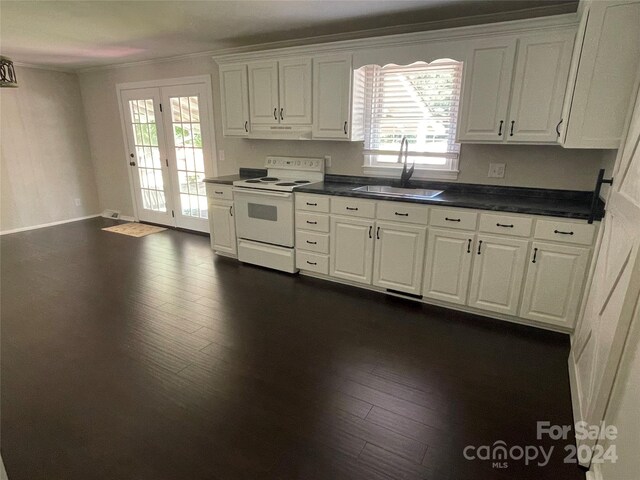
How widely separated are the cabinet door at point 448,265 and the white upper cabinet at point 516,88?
835 mm

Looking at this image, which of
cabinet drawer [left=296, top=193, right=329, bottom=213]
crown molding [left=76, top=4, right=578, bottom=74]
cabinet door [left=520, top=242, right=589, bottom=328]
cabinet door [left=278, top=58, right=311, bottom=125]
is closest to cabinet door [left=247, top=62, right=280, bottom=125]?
cabinet door [left=278, top=58, right=311, bottom=125]

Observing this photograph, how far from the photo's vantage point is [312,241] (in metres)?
3.58

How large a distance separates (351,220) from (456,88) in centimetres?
150

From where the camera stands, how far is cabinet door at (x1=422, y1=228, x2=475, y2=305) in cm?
282

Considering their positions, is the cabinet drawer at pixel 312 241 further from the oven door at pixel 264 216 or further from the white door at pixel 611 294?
the white door at pixel 611 294

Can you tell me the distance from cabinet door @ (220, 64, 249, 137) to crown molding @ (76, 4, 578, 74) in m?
0.15

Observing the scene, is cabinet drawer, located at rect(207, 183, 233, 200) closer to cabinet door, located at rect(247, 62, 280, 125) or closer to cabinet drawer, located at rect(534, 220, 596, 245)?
cabinet door, located at rect(247, 62, 280, 125)

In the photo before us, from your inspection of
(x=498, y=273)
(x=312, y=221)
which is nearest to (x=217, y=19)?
(x=312, y=221)

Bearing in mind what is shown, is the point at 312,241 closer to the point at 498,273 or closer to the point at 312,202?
the point at 312,202

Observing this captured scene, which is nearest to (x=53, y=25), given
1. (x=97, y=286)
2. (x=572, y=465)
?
(x=97, y=286)

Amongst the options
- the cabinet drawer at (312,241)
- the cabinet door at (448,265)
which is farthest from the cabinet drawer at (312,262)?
the cabinet door at (448,265)

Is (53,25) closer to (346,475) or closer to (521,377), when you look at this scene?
(346,475)

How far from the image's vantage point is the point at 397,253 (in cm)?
311

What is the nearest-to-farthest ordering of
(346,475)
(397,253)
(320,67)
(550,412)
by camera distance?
(346,475) → (550,412) → (397,253) → (320,67)
